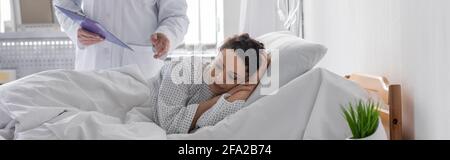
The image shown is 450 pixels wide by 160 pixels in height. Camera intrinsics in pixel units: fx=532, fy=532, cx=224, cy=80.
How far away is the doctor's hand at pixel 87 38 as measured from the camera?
2047mm

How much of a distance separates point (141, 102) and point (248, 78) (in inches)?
15.8

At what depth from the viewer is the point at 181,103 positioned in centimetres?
152

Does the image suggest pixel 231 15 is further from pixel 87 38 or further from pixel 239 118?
pixel 239 118

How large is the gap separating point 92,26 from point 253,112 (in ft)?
3.20

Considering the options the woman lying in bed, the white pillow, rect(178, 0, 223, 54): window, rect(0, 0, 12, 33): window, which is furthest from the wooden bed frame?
rect(0, 0, 12, 33): window

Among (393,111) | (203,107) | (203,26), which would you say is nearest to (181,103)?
(203,107)

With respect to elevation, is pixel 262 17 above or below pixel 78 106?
above

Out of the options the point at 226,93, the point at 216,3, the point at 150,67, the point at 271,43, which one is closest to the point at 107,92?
the point at 226,93

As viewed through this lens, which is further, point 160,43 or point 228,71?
point 160,43

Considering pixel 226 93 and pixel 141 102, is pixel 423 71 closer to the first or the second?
pixel 226 93

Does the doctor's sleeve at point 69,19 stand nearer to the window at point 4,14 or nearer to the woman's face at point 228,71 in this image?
the woman's face at point 228,71

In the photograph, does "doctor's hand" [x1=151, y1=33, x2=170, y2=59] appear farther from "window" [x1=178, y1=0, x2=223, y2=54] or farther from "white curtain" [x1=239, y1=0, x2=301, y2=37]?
"window" [x1=178, y1=0, x2=223, y2=54]

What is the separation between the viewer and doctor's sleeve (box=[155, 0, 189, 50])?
7.17ft

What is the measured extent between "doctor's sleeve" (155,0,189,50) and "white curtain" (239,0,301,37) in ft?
1.32
